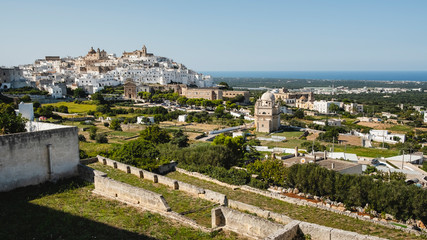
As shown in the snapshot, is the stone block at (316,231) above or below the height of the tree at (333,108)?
above

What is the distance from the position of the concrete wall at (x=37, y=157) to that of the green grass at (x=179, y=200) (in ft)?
7.98

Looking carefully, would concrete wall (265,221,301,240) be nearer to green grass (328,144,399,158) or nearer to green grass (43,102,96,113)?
green grass (328,144,399,158)

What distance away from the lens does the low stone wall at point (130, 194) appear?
10430mm

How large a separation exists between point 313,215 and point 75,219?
8.41 m

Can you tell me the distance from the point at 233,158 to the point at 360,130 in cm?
3403

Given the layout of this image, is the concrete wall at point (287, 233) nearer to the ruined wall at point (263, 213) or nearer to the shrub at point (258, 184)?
the ruined wall at point (263, 213)

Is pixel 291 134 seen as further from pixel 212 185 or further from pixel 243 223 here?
pixel 243 223

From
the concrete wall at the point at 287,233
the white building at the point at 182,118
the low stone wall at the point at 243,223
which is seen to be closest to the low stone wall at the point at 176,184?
the low stone wall at the point at 243,223

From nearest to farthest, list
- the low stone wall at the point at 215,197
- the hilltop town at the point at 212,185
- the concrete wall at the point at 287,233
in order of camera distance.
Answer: the concrete wall at the point at 287,233 → the hilltop town at the point at 212,185 → the low stone wall at the point at 215,197

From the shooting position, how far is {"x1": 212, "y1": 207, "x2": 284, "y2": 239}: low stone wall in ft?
29.1

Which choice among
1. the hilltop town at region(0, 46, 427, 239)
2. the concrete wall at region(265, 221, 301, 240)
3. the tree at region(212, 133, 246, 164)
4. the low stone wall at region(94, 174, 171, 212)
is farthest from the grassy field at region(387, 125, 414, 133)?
the low stone wall at region(94, 174, 171, 212)

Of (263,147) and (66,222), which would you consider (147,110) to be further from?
(66,222)

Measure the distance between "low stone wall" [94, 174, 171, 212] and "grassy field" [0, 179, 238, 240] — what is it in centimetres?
32

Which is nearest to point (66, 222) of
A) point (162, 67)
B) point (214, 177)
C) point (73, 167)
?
point (73, 167)
